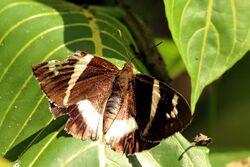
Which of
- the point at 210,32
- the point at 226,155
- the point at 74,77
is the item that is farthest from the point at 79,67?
the point at 226,155

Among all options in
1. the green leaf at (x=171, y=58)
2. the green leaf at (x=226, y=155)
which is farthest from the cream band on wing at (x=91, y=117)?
the green leaf at (x=171, y=58)

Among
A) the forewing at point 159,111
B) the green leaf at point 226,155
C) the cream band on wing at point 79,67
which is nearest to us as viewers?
the forewing at point 159,111

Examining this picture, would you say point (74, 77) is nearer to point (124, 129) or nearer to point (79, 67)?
point (79, 67)

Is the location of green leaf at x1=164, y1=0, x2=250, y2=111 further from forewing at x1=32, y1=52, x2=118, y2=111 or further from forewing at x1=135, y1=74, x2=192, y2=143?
forewing at x1=32, y1=52, x2=118, y2=111

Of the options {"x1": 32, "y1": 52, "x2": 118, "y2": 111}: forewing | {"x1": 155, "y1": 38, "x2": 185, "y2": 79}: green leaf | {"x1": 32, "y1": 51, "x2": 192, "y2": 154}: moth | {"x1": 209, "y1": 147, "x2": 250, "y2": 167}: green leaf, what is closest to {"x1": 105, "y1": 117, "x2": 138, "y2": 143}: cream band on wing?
{"x1": 32, "y1": 51, "x2": 192, "y2": 154}: moth

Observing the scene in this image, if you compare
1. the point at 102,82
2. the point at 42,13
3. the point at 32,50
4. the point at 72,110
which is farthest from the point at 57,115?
the point at 42,13

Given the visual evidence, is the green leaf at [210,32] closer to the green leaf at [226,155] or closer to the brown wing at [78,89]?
the brown wing at [78,89]
